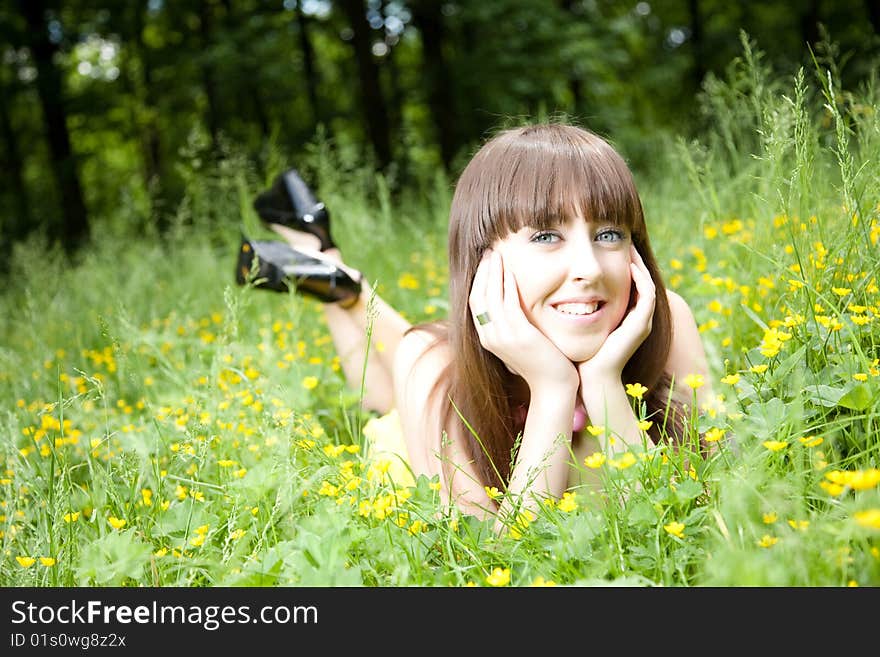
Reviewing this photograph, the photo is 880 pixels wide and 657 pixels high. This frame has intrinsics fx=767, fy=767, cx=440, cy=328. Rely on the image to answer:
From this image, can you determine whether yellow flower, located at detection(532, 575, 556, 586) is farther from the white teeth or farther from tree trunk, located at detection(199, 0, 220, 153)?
tree trunk, located at detection(199, 0, 220, 153)

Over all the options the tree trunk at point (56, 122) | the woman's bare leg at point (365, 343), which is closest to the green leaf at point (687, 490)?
the woman's bare leg at point (365, 343)

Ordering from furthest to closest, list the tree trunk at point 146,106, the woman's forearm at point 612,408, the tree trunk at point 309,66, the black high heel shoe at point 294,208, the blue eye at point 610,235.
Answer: the tree trunk at point 309,66
the tree trunk at point 146,106
the black high heel shoe at point 294,208
the blue eye at point 610,235
the woman's forearm at point 612,408

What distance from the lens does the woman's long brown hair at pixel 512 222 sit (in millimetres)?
1615

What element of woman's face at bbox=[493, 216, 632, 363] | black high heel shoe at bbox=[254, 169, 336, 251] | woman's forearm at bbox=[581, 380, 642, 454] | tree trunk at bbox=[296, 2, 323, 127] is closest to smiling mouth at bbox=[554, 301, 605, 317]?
woman's face at bbox=[493, 216, 632, 363]

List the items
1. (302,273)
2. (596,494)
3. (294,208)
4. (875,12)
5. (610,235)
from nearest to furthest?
(596,494) < (610,235) < (302,273) < (294,208) < (875,12)

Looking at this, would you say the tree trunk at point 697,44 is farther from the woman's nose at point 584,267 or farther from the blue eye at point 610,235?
the woman's nose at point 584,267

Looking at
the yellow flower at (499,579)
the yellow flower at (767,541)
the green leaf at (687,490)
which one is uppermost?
the green leaf at (687,490)

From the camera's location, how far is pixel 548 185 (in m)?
1.62

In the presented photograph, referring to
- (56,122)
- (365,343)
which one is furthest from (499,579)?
(56,122)

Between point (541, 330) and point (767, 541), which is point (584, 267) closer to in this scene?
point (541, 330)

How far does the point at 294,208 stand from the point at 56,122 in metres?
7.96

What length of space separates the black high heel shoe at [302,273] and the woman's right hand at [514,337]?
103cm

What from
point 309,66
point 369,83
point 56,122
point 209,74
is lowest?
point 369,83
